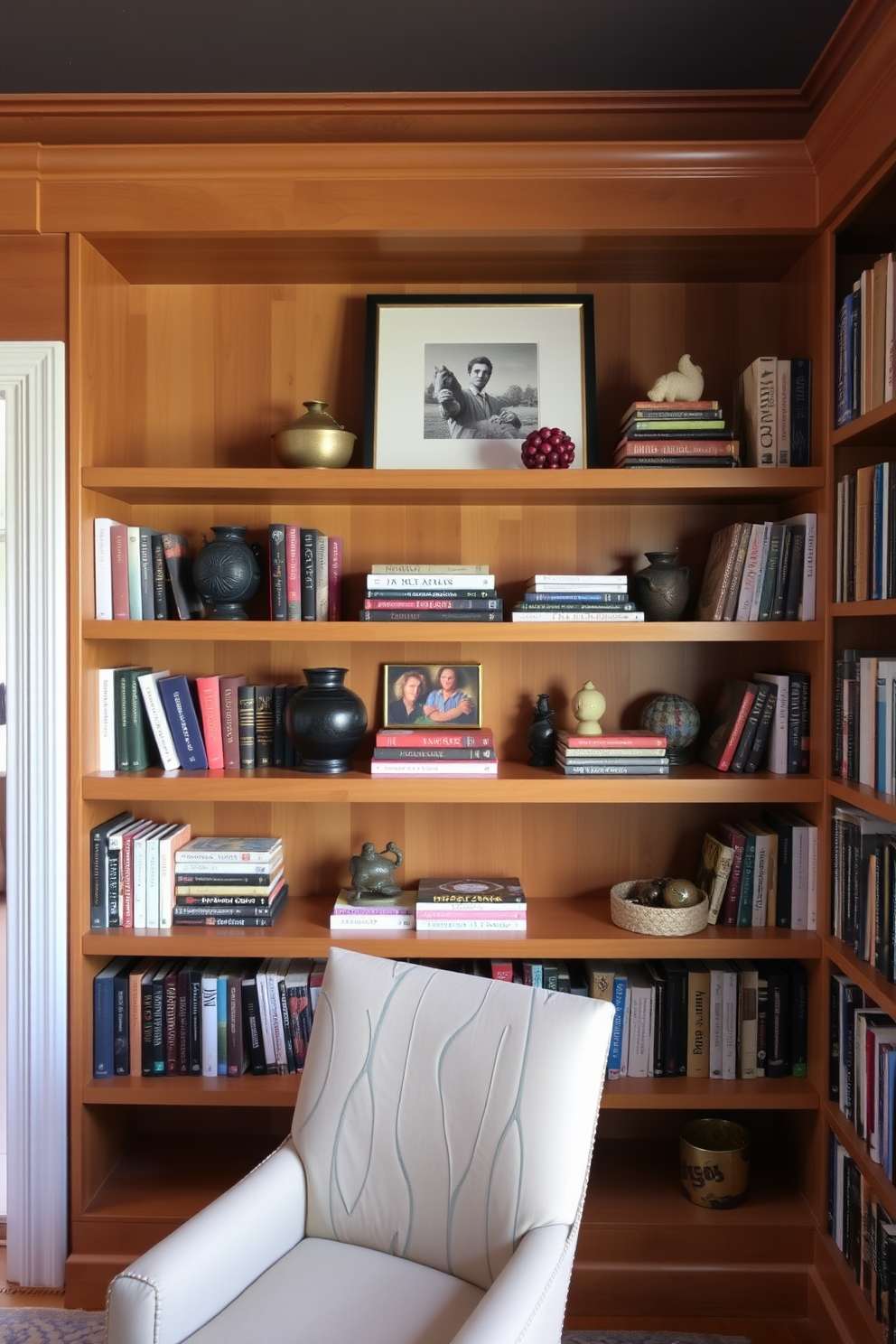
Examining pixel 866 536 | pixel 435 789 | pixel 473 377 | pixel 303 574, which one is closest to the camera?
pixel 866 536

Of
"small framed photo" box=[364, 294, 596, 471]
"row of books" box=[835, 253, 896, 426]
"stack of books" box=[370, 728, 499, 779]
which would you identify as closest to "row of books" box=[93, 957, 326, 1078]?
"stack of books" box=[370, 728, 499, 779]

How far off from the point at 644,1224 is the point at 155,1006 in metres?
1.16

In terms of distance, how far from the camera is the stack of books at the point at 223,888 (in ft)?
7.46

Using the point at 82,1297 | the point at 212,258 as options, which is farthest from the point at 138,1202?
the point at 212,258

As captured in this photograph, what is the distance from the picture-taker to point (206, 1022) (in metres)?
2.25

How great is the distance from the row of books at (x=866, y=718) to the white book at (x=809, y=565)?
12 cm

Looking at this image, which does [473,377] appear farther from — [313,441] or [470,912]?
[470,912]

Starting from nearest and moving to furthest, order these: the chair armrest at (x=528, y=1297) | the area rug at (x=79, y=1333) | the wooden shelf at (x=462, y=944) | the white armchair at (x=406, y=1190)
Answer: the chair armrest at (x=528, y=1297) < the white armchair at (x=406, y=1190) < the area rug at (x=79, y=1333) < the wooden shelf at (x=462, y=944)

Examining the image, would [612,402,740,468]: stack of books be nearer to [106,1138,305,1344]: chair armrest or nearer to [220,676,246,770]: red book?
[220,676,246,770]: red book

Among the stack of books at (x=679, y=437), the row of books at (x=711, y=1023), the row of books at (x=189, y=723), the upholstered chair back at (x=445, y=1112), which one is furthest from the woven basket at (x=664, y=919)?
the stack of books at (x=679, y=437)

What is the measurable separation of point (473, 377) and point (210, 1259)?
72.6 inches

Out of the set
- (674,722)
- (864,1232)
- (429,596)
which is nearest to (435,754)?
(429,596)

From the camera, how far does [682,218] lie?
2.12 m

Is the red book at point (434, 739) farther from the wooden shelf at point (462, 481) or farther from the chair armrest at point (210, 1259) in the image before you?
the chair armrest at point (210, 1259)
